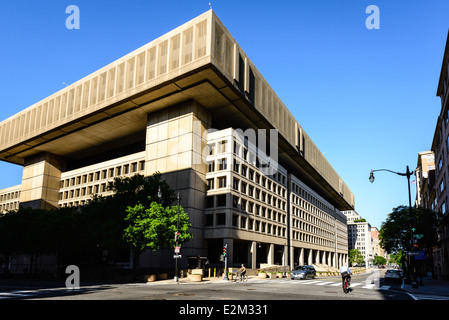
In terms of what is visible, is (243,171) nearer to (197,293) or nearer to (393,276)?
(393,276)

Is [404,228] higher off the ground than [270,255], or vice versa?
[404,228]

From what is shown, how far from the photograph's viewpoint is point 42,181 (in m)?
70.6

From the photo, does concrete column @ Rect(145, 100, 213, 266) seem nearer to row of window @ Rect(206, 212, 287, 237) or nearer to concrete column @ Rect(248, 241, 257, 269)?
row of window @ Rect(206, 212, 287, 237)

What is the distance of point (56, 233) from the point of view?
4450cm

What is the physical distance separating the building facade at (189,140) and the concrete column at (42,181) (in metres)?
0.21

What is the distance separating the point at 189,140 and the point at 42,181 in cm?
3597

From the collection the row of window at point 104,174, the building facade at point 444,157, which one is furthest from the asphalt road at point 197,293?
the row of window at point 104,174

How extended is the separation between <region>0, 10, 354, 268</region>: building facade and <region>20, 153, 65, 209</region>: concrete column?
0.21 metres

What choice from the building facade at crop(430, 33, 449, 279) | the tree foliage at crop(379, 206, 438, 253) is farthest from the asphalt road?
the building facade at crop(430, 33, 449, 279)

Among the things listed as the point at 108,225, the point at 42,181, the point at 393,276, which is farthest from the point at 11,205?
the point at 393,276

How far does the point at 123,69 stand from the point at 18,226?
85.6 ft

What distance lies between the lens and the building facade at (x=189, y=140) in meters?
48.8

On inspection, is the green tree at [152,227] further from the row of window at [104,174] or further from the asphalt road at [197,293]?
the row of window at [104,174]
